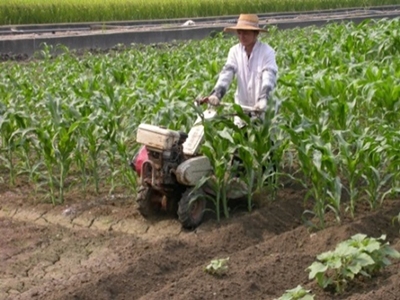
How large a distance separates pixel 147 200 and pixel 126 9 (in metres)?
19.6

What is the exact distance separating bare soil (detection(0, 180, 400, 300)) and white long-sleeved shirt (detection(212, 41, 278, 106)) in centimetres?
83

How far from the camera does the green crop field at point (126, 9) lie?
24.2 meters

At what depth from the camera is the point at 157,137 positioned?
713cm

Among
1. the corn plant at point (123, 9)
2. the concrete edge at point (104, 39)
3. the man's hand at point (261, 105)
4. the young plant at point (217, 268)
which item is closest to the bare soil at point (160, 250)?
the young plant at point (217, 268)

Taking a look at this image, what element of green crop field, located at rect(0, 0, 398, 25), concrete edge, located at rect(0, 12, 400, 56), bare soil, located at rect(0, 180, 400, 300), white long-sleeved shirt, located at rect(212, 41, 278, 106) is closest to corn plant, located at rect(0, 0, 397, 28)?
green crop field, located at rect(0, 0, 398, 25)

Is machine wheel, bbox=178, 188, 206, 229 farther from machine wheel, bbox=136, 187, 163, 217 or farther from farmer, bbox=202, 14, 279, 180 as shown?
farmer, bbox=202, 14, 279, 180

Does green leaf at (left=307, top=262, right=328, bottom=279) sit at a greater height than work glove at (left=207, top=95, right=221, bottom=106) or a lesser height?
lesser

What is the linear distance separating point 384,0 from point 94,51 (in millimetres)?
18272

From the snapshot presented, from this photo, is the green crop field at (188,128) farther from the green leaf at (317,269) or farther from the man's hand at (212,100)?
the green leaf at (317,269)

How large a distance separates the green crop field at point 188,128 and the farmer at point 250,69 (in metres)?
0.25

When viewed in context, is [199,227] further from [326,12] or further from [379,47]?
[326,12]

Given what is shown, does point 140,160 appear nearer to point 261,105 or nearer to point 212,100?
point 212,100

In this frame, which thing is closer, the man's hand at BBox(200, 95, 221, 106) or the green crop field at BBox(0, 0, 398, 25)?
the man's hand at BBox(200, 95, 221, 106)

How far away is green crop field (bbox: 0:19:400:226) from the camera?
708cm
